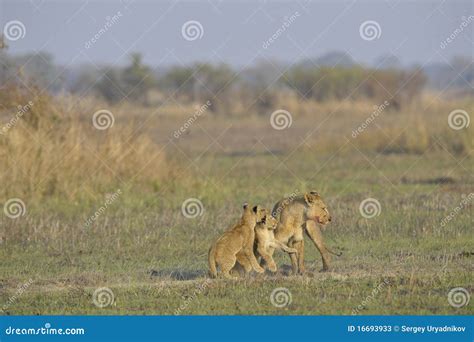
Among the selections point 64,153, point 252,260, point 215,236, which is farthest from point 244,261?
point 64,153

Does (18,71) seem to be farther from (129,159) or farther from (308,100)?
(308,100)

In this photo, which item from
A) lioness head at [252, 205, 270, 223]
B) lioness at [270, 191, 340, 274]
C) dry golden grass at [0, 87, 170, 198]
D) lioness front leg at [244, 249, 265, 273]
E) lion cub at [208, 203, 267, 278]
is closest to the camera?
lion cub at [208, 203, 267, 278]

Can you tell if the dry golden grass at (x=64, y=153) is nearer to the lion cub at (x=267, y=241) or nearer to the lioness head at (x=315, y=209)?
the lioness head at (x=315, y=209)

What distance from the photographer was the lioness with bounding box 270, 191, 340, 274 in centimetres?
1187

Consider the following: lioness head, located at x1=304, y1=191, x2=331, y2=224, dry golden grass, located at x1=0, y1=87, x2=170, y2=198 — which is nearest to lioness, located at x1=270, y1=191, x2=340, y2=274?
lioness head, located at x1=304, y1=191, x2=331, y2=224

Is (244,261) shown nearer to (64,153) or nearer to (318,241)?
(318,241)

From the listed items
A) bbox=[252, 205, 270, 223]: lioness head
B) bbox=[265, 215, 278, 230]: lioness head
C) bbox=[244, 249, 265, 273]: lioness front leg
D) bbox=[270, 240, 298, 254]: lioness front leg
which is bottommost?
bbox=[244, 249, 265, 273]: lioness front leg

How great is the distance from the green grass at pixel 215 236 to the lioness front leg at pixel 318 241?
188 mm

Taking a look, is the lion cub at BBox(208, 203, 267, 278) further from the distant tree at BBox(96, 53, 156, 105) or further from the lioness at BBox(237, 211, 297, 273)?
the distant tree at BBox(96, 53, 156, 105)

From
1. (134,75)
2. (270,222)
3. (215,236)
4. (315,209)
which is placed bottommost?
(270,222)

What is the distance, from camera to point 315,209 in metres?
12.0

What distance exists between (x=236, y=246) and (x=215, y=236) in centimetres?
336

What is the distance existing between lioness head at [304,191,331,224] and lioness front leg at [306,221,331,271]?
0.31 feet

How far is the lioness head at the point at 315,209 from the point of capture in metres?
12.0
